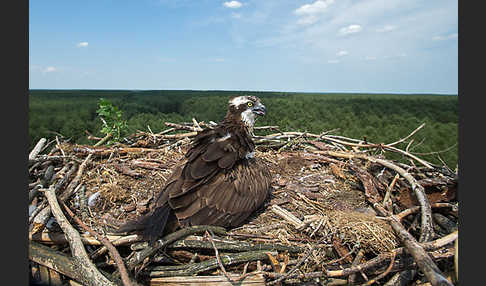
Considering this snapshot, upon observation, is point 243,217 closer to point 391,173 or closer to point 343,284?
point 343,284

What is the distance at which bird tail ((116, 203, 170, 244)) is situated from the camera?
2471mm

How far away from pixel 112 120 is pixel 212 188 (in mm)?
3103

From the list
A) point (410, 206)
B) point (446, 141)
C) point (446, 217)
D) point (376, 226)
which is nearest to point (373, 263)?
point (376, 226)

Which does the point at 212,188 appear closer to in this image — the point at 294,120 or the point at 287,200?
the point at 287,200

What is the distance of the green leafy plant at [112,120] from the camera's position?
4891 millimetres

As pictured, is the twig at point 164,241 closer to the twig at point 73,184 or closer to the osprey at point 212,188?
the osprey at point 212,188

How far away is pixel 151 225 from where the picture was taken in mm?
2562

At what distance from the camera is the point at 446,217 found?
127 inches

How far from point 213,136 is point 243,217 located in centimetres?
111

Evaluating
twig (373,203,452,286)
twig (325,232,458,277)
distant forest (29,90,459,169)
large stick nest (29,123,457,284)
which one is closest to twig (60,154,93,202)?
large stick nest (29,123,457,284)

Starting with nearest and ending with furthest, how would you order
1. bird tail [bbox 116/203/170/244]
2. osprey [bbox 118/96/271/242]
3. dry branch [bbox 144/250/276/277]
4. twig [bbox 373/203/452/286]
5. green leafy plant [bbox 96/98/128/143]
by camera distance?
twig [bbox 373/203/452/286] → dry branch [bbox 144/250/276/277] → bird tail [bbox 116/203/170/244] → osprey [bbox 118/96/271/242] → green leafy plant [bbox 96/98/128/143]

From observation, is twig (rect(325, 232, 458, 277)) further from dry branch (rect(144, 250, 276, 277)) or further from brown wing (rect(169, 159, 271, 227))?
brown wing (rect(169, 159, 271, 227))

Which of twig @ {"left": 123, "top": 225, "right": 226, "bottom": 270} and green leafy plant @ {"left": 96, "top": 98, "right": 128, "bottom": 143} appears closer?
twig @ {"left": 123, "top": 225, "right": 226, "bottom": 270}

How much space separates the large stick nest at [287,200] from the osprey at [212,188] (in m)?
0.20
